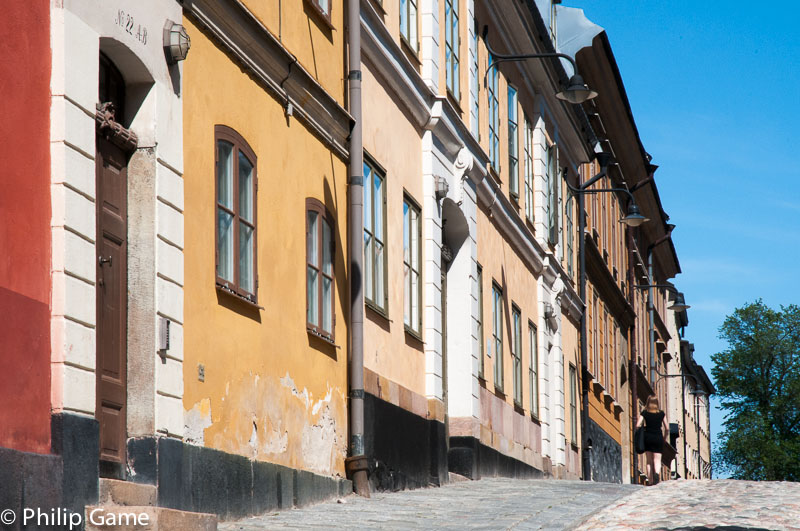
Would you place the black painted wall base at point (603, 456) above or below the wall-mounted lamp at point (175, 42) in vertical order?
below

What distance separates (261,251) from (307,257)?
134cm

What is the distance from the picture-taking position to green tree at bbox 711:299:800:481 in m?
68.3

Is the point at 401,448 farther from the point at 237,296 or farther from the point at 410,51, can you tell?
the point at 237,296

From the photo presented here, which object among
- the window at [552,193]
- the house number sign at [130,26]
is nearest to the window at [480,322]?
the window at [552,193]

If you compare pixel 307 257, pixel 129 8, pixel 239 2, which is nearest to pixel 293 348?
pixel 307 257

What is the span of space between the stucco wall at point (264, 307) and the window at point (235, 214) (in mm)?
124

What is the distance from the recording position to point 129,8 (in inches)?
388

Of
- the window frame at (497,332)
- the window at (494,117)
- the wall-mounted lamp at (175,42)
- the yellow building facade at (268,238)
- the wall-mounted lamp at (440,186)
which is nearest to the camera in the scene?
the wall-mounted lamp at (175,42)

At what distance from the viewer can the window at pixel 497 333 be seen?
901 inches

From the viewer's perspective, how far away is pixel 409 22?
59.2ft

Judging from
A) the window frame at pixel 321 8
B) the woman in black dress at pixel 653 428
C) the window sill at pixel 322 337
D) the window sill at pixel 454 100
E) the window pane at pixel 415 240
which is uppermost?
the window sill at pixel 454 100

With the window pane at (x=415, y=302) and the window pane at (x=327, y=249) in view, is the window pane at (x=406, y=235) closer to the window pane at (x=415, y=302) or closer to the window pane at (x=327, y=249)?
the window pane at (x=415, y=302)

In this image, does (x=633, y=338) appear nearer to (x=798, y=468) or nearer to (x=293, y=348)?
(x=798, y=468)

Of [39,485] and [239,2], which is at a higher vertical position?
[239,2]
